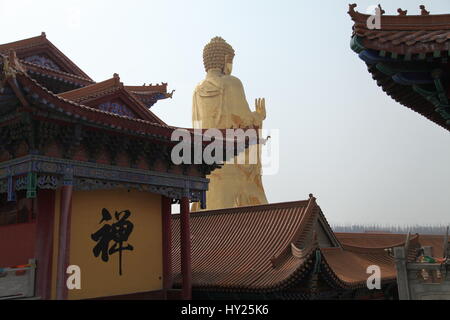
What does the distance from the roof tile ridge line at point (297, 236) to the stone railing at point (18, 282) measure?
5712 mm

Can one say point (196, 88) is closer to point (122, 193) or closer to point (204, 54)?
point (204, 54)

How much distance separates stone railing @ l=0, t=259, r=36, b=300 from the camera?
8.43 m

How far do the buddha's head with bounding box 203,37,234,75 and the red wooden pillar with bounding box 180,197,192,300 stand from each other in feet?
55.3

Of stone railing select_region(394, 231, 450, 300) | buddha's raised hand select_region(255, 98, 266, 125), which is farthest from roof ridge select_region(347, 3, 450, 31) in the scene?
buddha's raised hand select_region(255, 98, 266, 125)

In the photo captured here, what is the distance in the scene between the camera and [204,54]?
1066 inches

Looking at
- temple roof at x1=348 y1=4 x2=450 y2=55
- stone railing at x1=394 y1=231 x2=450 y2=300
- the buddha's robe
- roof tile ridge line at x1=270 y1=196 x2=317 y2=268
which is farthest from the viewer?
the buddha's robe

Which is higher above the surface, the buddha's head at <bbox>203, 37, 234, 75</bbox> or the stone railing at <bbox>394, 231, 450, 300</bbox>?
the buddha's head at <bbox>203, 37, 234, 75</bbox>

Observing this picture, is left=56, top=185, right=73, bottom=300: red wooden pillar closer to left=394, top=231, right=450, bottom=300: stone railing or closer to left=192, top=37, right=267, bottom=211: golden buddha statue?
left=394, top=231, right=450, bottom=300: stone railing

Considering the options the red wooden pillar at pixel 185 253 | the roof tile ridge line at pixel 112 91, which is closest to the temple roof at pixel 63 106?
the roof tile ridge line at pixel 112 91

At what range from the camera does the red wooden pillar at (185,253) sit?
35.7 feet

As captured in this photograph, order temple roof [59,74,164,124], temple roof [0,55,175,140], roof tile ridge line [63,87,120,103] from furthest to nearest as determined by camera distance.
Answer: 1. temple roof [59,74,164,124]
2. roof tile ridge line [63,87,120,103]
3. temple roof [0,55,175,140]

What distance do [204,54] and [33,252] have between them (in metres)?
19.9

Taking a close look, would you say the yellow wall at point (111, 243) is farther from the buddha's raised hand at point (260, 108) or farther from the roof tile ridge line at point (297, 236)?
the buddha's raised hand at point (260, 108)
